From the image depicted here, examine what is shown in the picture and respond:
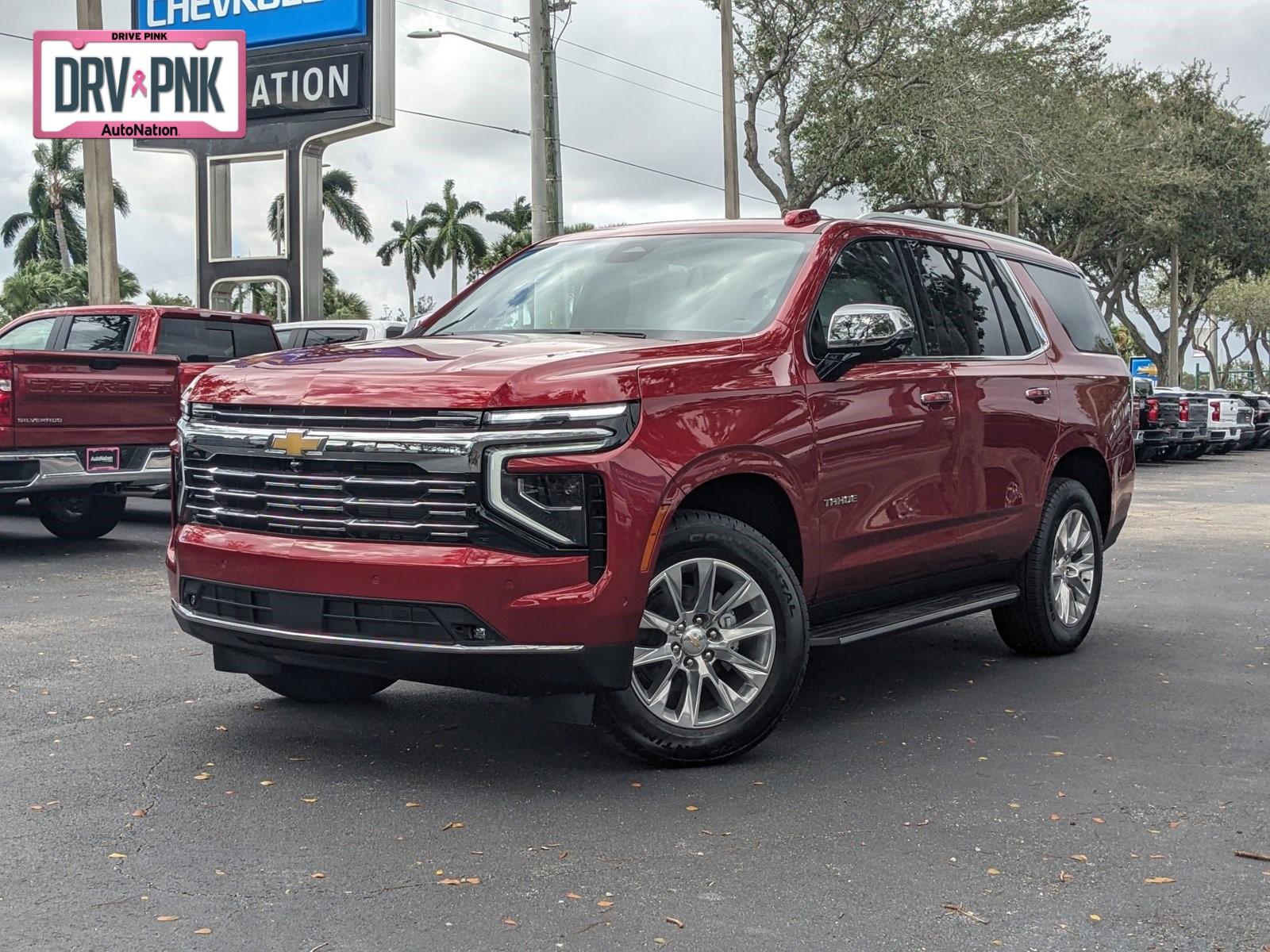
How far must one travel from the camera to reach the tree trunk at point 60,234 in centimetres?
7169

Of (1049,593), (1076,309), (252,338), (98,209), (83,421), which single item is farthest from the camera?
(98,209)

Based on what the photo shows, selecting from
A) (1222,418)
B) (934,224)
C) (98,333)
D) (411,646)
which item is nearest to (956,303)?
(934,224)

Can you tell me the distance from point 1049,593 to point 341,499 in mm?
3965

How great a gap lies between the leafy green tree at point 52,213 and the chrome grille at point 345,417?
228ft

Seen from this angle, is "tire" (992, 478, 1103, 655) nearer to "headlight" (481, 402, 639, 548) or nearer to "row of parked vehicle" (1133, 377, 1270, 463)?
"headlight" (481, 402, 639, 548)

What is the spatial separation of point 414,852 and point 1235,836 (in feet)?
8.03

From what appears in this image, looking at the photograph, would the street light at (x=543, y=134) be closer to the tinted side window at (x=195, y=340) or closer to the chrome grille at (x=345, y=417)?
the tinted side window at (x=195, y=340)

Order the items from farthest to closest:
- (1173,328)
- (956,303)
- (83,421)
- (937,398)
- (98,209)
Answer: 1. (1173,328)
2. (98,209)
3. (83,421)
4. (956,303)
5. (937,398)

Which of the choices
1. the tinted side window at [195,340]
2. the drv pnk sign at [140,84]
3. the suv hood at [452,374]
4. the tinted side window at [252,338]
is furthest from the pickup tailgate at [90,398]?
the drv pnk sign at [140,84]

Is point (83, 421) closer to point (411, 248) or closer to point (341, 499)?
point (341, 499)

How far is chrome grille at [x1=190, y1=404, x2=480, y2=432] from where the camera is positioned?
4.98 meters

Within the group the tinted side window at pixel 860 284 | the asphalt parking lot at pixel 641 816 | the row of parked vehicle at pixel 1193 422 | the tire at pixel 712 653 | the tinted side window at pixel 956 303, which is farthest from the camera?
the row of parked vehicle at pixel 1193 422

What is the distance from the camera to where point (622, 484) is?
505 centimetres

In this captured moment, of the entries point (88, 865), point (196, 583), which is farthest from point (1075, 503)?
point (88, 865)
